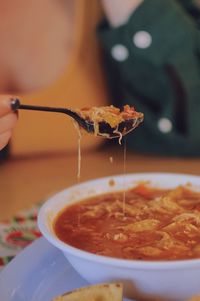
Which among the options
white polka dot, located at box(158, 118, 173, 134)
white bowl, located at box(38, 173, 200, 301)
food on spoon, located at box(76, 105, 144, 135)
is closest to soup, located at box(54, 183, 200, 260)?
white bowl, located at box(38, 173, 200, 301)

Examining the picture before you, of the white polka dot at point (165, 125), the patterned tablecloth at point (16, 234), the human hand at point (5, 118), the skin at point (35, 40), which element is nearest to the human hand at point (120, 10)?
the skin at point (35, 40)

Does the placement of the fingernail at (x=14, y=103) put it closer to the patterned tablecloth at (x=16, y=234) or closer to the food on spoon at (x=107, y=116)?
the food on spoon at (x=107, y=116)

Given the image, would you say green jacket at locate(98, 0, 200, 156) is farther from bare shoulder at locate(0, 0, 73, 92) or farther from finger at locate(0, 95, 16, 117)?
finger at locate(0, 95, 16, 117)

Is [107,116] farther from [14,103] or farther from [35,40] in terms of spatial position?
[35,40]

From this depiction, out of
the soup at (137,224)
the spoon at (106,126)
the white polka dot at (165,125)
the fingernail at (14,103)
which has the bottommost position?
the soup at (137,224)

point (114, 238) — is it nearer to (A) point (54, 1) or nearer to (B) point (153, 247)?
(B) point (153, 247)

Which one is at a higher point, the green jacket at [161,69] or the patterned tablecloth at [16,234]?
the green jacket at [161,69]
